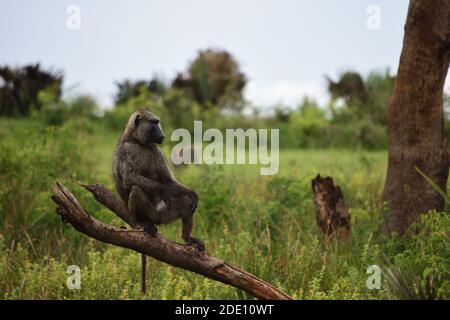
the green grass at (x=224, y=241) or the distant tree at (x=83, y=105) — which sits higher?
the distant tree at (x=83, y=105)

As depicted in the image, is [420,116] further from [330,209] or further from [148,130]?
[148,130]

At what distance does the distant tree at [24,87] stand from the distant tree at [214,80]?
3.98 m

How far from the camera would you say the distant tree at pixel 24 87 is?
18.4m

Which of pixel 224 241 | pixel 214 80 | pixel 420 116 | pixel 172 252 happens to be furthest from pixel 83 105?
pixel 172 252

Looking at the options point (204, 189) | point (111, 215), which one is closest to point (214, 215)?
point (204, 189)

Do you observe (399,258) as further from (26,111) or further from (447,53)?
(26,111)

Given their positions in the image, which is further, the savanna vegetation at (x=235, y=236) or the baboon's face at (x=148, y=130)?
the savanna vegetation at (x=235, y=236)

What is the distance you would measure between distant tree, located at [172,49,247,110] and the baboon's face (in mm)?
13880

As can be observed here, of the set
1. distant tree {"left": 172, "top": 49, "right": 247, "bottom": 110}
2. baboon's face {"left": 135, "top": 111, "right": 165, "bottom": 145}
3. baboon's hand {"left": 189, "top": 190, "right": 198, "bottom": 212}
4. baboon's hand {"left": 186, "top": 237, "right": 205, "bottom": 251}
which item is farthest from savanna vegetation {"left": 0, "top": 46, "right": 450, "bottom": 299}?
distant tree {"left": 172, "top": 49, "right": 247, "bottom": 110}

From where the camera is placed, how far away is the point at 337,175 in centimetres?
1040

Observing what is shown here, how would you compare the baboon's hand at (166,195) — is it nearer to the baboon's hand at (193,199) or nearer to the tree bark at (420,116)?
the baboon's hand at (193,199)

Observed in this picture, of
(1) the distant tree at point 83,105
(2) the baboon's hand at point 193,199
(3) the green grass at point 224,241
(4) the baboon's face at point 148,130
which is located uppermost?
(1) the distant tree at point 83,105

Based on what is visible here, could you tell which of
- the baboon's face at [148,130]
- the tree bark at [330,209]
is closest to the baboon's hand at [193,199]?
the baboon's face at [148,130]
